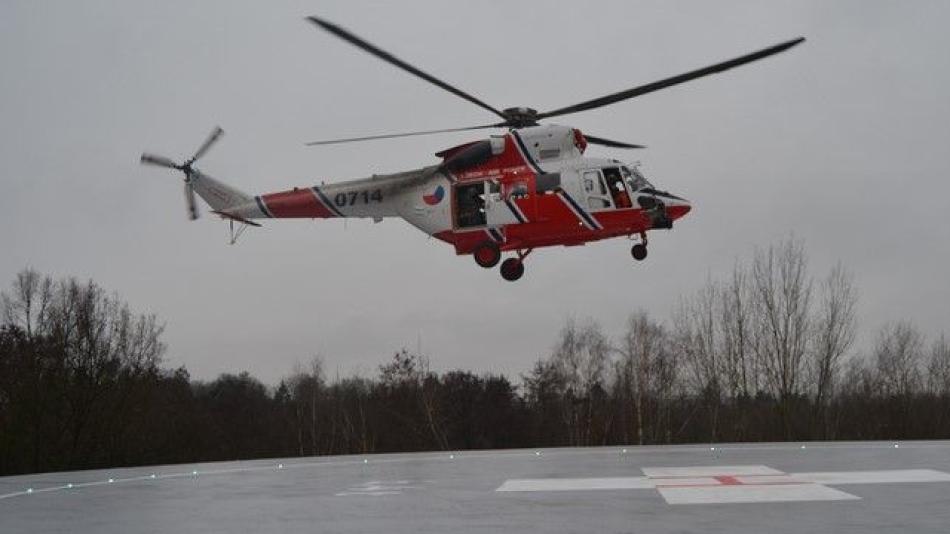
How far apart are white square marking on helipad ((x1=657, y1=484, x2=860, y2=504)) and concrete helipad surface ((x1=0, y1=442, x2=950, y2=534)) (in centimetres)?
3

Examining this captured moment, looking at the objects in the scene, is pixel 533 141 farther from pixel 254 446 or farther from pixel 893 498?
pixel 254 446

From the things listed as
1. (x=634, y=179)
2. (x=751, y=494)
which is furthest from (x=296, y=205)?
(x=751, y=494)

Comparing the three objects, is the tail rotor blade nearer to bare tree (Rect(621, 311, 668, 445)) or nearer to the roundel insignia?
the roundel insignia

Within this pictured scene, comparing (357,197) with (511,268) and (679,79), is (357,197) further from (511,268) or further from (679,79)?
(679,79)

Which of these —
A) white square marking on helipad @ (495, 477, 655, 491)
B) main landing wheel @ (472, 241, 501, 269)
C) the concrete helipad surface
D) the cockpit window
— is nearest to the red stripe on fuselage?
main landing wheel @ (472, 241, 501, 269)

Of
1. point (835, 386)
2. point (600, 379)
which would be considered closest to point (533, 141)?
point (835, 386)

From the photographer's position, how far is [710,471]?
22.3 meters

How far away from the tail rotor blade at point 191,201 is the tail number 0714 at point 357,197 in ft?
14.4

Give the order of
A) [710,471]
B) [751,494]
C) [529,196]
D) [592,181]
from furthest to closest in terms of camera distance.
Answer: [529,196]
[592,181]
[710,471]
[751,494]

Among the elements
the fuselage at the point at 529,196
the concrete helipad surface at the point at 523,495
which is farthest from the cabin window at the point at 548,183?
the concrete helipad surface at the point at 523,495

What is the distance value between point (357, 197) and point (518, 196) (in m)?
4.19

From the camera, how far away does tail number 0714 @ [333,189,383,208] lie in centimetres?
2642

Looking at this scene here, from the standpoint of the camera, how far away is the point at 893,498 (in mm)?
15852

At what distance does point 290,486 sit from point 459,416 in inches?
1922
